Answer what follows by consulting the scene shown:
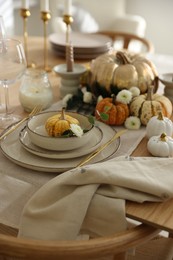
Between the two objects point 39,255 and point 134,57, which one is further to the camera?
point 134,57

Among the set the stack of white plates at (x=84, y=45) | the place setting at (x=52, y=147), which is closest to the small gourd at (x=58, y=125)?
the place setting at (x=52, y=147)

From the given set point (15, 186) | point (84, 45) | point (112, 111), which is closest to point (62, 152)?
point (15, 186)

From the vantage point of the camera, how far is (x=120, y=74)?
4.32 feet

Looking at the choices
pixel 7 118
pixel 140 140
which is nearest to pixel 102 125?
pixel 140 140

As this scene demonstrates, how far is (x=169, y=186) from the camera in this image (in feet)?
2.77

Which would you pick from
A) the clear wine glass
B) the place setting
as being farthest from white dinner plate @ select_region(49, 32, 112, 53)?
the place setting

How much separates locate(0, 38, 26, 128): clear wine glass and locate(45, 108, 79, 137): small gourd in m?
0.23

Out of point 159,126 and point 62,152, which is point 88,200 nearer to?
point 62,152

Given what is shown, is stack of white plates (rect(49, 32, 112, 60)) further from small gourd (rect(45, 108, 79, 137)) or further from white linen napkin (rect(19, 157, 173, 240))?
white linen napkin (rect(19, 157, 173, 240))

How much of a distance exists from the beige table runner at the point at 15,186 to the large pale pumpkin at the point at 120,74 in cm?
46

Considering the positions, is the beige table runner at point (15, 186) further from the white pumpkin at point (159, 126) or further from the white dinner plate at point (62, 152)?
the white pumpkin at point (159, 126)

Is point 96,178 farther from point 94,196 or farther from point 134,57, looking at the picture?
point 134,57

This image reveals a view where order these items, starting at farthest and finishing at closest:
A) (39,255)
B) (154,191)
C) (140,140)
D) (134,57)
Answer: (134,57) < (140,140) < (154,191) < (39,255)

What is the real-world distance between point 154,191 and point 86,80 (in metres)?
0.68
